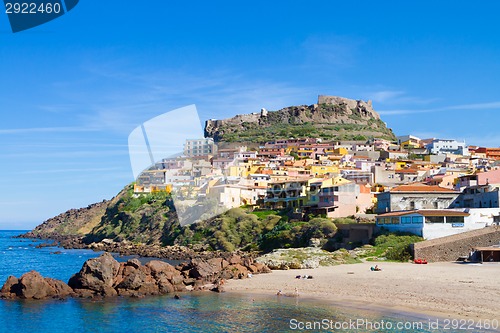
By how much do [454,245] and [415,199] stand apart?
11233 mm

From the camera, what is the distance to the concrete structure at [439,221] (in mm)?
39031

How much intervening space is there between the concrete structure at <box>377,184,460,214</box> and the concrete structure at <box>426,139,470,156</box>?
5922 centimetres

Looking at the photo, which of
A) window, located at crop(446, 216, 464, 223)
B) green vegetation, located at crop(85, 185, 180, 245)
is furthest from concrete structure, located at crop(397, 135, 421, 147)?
window, located at crop(446, 216, 464, 223)

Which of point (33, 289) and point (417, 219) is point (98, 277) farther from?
point (417, 219)

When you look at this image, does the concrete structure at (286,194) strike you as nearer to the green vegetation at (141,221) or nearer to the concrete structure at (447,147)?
the green vegetation at (141,221)

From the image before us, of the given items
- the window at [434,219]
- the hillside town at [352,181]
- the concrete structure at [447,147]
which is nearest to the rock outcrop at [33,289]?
the hillside town at [352,181]

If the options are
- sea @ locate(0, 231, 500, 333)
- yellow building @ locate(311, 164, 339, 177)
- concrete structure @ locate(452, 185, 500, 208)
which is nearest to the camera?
sea @ locate(0, 231, 500, 333)

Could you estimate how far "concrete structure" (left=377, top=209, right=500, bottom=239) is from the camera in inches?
1537

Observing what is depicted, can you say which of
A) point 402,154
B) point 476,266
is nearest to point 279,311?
point 476,266

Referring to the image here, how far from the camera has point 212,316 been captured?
77.1 feet

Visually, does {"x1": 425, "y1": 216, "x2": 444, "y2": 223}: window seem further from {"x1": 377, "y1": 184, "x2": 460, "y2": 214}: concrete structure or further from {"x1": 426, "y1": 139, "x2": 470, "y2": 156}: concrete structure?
{"x1": 426, "y1": 139, "x2": 470, "y2": 156}: concrete structure

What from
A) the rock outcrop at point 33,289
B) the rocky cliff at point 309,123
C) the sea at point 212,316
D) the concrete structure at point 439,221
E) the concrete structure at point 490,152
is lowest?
A: the sea at point 212,316

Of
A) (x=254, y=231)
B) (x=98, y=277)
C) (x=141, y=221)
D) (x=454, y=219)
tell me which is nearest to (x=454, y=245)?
(x=454, y=219)

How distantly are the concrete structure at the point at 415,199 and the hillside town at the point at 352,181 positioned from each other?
8 centimetres
